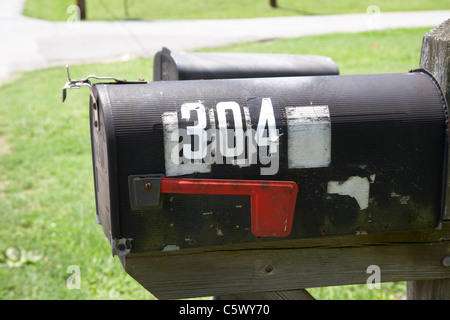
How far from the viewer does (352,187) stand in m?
1.33

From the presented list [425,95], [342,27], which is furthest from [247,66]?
[342,27]

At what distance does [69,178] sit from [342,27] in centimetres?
973

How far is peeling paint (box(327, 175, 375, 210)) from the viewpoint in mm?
1329

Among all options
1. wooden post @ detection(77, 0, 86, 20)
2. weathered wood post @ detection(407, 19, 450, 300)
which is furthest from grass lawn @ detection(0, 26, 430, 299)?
wooden post @ detection(77, 0, 86, 20)

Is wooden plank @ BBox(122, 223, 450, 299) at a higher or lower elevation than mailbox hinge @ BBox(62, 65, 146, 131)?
lower

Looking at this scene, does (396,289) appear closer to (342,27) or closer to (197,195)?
(197,195)

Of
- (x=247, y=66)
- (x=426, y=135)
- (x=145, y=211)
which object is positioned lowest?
(x=145, y=211)

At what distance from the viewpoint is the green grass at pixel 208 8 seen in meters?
17.3

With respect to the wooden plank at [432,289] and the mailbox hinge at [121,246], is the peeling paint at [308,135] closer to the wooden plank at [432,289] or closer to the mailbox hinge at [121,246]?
the mailbox hinge at [121,246]

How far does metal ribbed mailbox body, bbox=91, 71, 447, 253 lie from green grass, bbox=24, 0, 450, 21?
16021 mm

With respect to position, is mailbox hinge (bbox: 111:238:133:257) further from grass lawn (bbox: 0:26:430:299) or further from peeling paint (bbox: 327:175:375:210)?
grass lawn (bbox: 0:26:430:299)

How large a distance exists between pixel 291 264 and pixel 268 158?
0.33m

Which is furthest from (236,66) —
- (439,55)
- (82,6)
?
(82,6)

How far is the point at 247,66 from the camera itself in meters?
2.24
